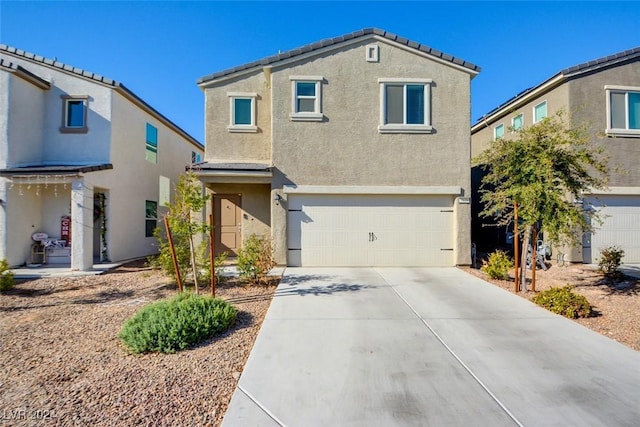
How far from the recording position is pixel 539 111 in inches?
480

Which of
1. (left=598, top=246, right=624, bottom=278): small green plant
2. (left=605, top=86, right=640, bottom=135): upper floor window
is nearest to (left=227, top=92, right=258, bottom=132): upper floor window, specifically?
(left=598, top=246, right=624, bottom=278): small green plant

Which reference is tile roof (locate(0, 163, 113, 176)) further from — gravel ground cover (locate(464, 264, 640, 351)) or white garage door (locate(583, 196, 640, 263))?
white garage door (locate(583, 196, 640, 263))

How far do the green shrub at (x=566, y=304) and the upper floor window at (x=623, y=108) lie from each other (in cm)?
849

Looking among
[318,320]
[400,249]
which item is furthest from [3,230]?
[400,249]

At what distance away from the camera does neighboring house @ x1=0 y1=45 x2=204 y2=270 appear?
9570 millimetres

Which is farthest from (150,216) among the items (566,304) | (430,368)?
(566,304)

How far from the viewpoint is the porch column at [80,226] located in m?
9.35

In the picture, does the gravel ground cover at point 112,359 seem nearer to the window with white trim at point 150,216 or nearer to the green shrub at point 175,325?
the green shrub at point 175,325

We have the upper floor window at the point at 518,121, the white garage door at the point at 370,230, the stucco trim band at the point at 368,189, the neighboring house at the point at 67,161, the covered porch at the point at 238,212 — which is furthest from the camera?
the upper floor window at the point at 518,121

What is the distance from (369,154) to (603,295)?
7.13m

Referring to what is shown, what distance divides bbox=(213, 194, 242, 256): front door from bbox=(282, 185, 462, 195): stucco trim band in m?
2.48

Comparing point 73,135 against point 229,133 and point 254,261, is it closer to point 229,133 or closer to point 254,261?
point 229,133

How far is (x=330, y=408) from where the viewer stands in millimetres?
3152

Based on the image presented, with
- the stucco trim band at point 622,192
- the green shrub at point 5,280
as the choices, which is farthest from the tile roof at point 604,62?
the green shrub at point 5,280
